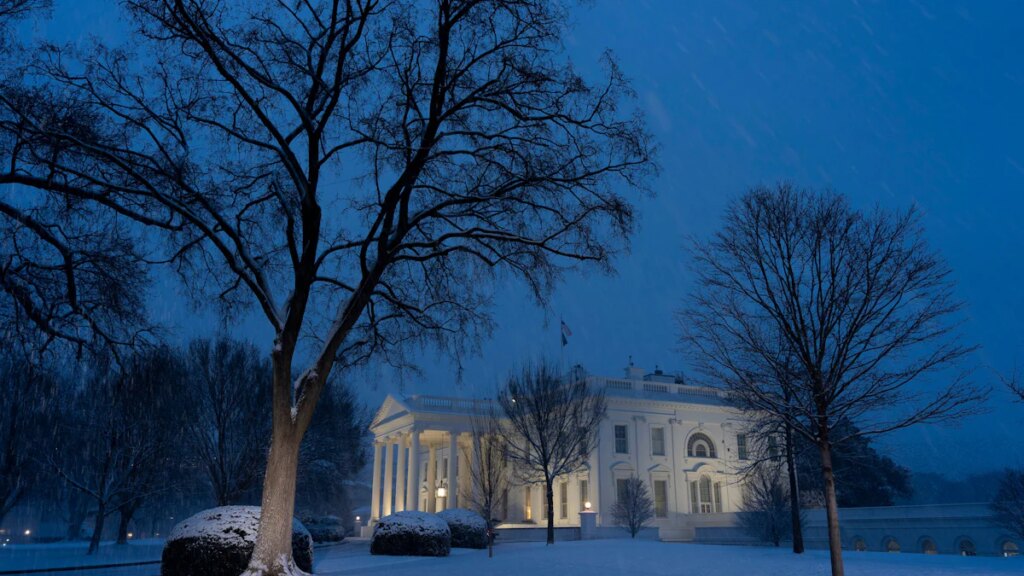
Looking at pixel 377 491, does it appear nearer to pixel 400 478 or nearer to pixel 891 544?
pixel 400 478

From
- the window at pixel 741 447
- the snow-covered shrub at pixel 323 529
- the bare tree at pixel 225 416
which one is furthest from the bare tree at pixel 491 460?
the window at pixel 741 447

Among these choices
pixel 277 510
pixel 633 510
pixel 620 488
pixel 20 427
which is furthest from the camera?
pixel 620 488

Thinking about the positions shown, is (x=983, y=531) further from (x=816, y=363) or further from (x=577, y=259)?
(x=577, y=259)

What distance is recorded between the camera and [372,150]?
12805 mm

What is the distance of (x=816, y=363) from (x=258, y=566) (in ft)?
32.0

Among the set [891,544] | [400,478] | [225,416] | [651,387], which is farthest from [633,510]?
[225,416]

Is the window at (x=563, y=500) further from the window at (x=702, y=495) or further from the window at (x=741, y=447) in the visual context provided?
the window at (x=741, y=447)

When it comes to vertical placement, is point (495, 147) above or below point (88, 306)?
above

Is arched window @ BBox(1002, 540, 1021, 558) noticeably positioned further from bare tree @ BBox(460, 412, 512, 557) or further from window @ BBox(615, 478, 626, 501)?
bare tree @ BBox(460, 412, 512, 557)

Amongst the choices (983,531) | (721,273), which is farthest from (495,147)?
(983,531)

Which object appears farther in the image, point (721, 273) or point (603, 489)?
point (603, 489)

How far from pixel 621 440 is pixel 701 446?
709 centimetres

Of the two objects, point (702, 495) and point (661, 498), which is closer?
point (661, 498)

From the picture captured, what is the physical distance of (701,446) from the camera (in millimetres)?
51906
